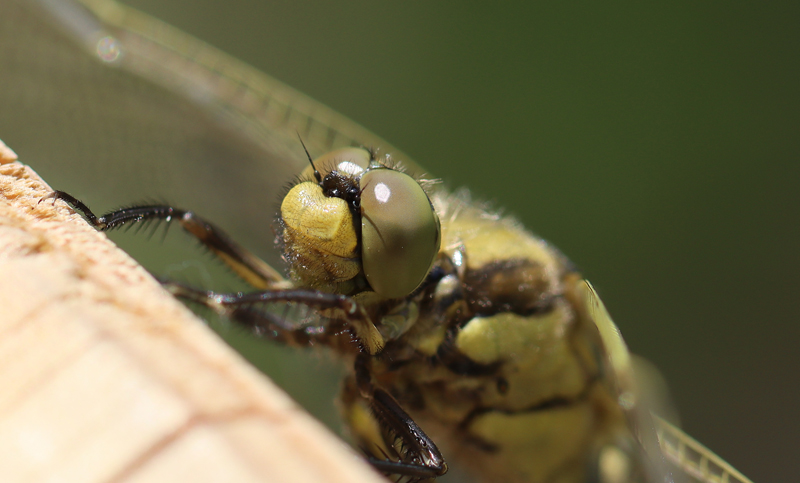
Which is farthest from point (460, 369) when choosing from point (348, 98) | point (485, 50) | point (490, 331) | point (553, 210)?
point (348, 98)

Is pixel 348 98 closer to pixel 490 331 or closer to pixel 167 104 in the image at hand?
pixel 167 104

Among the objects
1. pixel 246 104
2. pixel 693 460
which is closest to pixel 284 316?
Answer: pixel 246 104

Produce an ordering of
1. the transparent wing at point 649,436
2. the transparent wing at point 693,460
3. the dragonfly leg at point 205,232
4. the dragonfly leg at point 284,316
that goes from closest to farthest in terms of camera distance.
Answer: the dragonfly leg at point 284,316, the dragonfly leg at point 205,232, the transparent wing at point 649,436, the transparent wing at point 693,460

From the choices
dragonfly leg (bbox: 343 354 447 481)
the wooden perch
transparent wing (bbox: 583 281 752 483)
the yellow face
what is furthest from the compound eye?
the wooden perch

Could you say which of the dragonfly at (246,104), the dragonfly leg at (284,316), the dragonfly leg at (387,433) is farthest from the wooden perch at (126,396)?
the dragonfly at (246,104)

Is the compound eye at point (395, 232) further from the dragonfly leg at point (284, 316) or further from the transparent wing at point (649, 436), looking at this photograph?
the transparent wing at point (649, 436)

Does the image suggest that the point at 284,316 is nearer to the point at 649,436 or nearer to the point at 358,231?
the point at 358,231
